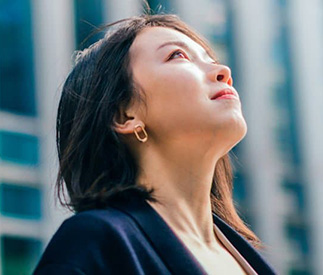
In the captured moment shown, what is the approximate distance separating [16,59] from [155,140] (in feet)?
35.4

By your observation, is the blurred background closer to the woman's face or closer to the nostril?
the woman's face

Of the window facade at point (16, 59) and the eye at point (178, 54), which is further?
the window facade at point (16, 59)

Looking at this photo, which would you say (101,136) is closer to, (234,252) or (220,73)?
(220,73)

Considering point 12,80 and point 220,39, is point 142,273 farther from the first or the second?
point 220,39

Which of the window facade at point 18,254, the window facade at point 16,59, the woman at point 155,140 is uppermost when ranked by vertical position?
the woman at point 155,140

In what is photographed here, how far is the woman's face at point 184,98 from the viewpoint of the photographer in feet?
9.13

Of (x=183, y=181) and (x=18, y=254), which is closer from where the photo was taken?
(x=183, y=181)

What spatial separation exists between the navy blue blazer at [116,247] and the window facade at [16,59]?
35.6 feet

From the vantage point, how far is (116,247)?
2424mm

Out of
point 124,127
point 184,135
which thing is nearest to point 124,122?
point 124,127

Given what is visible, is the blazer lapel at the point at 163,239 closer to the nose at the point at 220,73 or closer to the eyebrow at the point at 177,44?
the nose at the point at 220,73

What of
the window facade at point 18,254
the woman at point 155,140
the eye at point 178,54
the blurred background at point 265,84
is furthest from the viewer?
the blurred background at point 265,84

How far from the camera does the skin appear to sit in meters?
2.79

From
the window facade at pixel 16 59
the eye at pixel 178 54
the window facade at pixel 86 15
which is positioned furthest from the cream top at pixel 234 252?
the window facade at pixel 86 15
